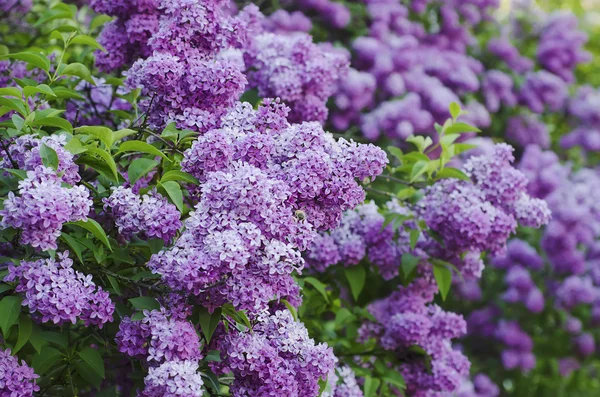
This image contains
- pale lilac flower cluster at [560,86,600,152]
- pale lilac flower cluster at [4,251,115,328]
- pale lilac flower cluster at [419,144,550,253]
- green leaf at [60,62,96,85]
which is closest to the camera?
pale lilac flower cluster at [4,251,115,328]

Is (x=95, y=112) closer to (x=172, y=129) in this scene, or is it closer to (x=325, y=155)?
(x=172, y=129)

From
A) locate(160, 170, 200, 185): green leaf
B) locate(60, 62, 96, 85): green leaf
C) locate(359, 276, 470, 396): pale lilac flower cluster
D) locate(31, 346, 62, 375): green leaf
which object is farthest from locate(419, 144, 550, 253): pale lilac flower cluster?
locate(31, 346, 62, 375): green leaf

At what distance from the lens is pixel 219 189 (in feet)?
6.56

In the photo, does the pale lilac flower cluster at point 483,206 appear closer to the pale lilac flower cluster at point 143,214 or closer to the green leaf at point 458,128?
the green leaf at point 458,128

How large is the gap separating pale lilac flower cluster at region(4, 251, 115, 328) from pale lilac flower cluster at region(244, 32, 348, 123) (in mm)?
1299

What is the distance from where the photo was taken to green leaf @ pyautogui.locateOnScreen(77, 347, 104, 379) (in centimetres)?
221

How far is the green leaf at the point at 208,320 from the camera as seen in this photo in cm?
207

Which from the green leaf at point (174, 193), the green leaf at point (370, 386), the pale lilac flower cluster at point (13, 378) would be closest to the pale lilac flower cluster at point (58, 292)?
the pale lilac flower cluster at point (13, 378)

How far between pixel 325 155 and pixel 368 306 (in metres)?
1.34

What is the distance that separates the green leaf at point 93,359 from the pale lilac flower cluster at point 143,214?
1.15ft

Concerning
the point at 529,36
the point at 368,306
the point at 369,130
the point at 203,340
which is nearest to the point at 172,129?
the point at 203,340

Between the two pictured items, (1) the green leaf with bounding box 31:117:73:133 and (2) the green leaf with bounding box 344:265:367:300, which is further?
(2) the green leaf with bounding box 344:265:367:300

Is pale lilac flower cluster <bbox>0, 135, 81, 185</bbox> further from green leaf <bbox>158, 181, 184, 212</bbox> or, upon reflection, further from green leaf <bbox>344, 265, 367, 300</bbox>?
green leaf <bbox>344, 265, 367, 300</bbox>

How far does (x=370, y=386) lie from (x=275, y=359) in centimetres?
87
